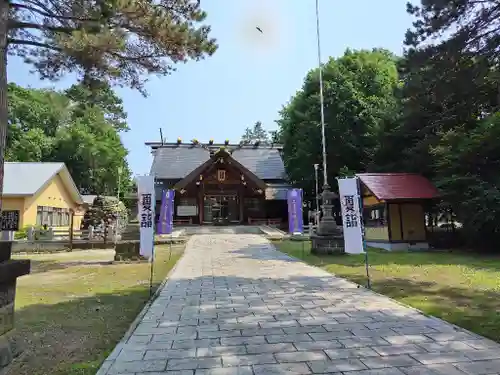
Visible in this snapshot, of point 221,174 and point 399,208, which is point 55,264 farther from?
point 221,174

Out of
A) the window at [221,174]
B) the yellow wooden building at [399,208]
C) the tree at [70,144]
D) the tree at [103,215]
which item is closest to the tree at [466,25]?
the yellow wooden building at [399,208]

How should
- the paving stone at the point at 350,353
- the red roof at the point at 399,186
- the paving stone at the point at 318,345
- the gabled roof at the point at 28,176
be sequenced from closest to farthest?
the paving stone at the point at 350,353 < the paving stone at the point at 318,345 < the red roof at the point at 399,186 < the gabled roof at the point at 28,176

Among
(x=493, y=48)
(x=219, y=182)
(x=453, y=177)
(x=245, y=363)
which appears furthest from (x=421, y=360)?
(x=219, y=182)

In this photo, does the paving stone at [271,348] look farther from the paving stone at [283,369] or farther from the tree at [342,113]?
the tree at [342,113]

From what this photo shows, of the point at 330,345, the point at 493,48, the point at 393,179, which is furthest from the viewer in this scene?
the point at 393,179

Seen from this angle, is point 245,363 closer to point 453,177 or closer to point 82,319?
point 82,319

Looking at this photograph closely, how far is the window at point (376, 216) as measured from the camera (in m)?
17.2

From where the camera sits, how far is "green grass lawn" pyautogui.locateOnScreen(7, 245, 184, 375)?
154 inches

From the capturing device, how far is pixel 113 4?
19.8 feet

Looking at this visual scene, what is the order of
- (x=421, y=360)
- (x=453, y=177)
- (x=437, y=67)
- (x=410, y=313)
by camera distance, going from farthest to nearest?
(x=453, y=177) → (x=437, y=67) → (x=410, y=313) → (x=421, y=360)

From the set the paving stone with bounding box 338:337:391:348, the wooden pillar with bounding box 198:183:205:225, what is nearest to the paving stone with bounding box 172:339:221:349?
the paving stone with bounding box 338:337:391:348

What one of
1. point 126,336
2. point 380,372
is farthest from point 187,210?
point 380,372

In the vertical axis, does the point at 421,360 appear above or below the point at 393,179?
below

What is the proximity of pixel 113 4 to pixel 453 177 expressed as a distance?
13.7m
